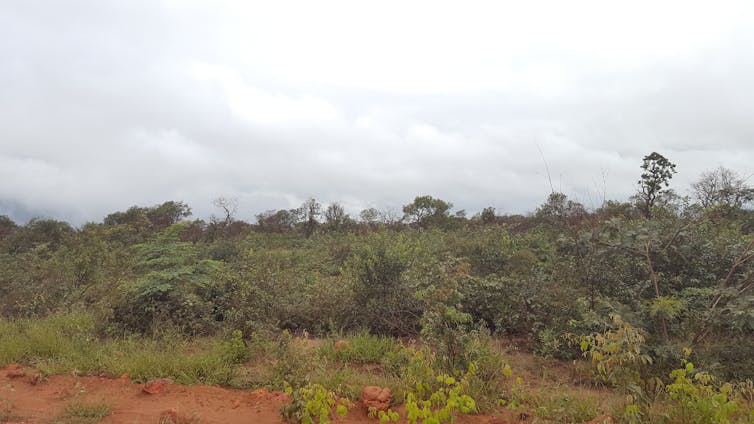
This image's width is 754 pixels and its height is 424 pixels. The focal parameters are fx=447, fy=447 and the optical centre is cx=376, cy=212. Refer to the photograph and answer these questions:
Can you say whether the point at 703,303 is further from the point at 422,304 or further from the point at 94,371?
the point at 94,371

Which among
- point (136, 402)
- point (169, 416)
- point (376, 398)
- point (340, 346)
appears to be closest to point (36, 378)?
point (136, 402)

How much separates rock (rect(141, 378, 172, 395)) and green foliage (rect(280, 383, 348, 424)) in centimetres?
165

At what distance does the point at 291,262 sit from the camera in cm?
1348

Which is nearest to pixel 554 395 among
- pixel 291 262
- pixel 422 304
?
pixel 422 304

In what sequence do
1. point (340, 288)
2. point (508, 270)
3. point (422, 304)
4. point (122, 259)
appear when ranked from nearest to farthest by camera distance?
point (422, 304)
point (340, 288)
point (508, 270)
point (122, 259)

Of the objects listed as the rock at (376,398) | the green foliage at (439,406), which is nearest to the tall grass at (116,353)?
the rock at (376,398)

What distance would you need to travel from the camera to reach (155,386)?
191 inches

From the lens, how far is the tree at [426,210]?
2641cm

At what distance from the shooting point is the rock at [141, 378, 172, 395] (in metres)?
4.80

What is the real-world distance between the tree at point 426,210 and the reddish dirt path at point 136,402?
21345 mm

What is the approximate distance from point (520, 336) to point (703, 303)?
2.49 meters

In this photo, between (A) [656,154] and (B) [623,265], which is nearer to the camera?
(B) [623,265]

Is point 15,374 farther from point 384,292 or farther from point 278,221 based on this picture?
point 278,221

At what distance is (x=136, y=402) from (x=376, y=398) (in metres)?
2.53
